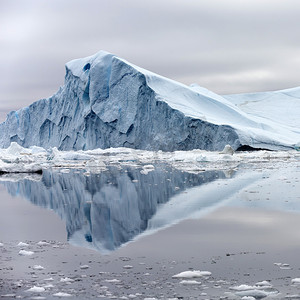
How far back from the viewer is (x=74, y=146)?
27.3 meters

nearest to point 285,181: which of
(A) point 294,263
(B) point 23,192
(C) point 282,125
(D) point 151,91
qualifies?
(B) point 23,192

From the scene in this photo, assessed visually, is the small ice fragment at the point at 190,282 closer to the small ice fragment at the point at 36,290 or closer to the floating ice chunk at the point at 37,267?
the small ice fragment at the point at 36,290

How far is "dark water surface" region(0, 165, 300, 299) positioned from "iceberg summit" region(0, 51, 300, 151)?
578 inches

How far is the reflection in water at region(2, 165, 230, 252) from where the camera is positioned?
3.75 m

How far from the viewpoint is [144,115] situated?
74.9 ft

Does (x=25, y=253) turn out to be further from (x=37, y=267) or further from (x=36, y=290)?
(x=36, y=290)

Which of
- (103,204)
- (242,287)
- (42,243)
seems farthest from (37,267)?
(103,204)

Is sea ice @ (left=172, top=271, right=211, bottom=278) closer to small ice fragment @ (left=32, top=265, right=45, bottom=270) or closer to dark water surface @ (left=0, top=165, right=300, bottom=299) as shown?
dark water surface @ (left=0, top=165, right=300, bottom=299)

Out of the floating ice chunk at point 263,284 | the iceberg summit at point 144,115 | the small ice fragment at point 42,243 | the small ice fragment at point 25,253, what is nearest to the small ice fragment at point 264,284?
the floating ice chunk at point 263,284

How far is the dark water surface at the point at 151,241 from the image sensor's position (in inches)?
96.3

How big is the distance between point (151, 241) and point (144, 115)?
19.5 metres

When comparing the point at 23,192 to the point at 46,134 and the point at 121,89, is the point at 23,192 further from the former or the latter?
the point at 46,134

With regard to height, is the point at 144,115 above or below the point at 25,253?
above

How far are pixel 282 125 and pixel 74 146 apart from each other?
10694 mm
